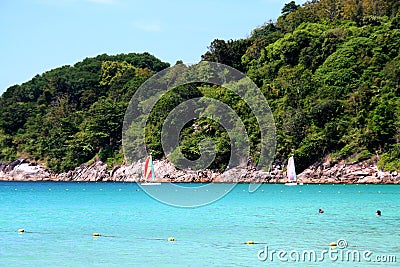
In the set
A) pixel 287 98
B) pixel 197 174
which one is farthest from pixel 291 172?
pixel 287 98

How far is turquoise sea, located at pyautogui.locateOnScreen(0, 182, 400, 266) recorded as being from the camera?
907 inches

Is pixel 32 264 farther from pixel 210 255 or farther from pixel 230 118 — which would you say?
pixel 230 118

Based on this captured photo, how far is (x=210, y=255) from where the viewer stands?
23625 millimetres

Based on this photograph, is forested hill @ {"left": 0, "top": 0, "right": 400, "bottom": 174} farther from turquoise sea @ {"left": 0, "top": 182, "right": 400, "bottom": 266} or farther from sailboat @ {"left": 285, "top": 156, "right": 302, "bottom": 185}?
turquoise sea @ {"left": 0, "top": 182, "right": 400, "bottom": 266}

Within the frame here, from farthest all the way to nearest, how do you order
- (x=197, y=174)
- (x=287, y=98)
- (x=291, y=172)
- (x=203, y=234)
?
(x=287, y=98) → (x=197, y=174) → (x=291, y=172) → (x=203, y=234)

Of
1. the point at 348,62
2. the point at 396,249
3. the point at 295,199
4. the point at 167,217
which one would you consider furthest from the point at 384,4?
the point at 396,249

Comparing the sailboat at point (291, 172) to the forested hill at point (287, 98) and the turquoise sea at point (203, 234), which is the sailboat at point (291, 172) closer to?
the forested hill at point (287, 98)

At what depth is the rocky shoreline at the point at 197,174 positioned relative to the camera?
75.0 m

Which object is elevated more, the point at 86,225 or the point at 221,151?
the point at 221,151

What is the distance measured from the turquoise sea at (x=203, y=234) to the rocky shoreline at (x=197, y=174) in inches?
1072

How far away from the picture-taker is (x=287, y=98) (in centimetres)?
8731

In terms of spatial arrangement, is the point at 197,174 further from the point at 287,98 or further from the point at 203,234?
the point at 203,234

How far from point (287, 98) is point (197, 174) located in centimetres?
1535

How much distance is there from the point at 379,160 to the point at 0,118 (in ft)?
219
